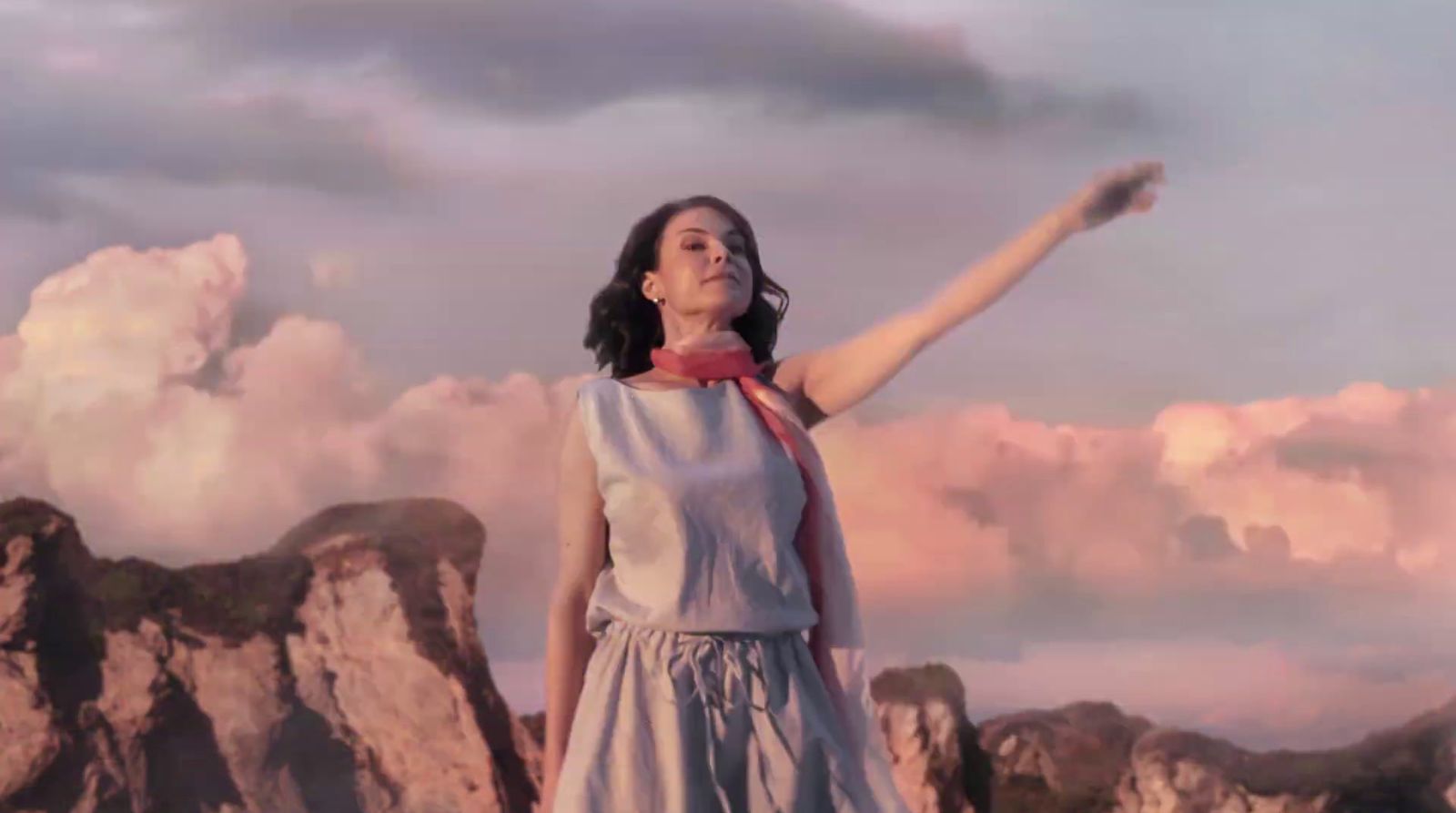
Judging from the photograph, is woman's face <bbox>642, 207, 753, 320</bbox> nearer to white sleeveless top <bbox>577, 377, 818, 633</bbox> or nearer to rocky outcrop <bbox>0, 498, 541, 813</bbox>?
white sleeveless top <bbox>577, 377, 818, 633</bbox>

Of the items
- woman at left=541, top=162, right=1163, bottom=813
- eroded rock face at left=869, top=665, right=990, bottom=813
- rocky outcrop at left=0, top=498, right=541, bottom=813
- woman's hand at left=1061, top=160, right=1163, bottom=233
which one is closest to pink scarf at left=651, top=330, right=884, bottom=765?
woman at left=541, top=162, right=1163, bottom=813

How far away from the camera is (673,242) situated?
174 centimetres

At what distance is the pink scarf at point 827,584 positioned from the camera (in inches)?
64.1

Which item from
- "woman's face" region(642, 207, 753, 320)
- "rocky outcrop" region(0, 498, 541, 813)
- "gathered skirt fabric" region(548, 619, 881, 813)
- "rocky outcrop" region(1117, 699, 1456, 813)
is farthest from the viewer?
"rocky outcrop" region(0, 498, 541, 813)

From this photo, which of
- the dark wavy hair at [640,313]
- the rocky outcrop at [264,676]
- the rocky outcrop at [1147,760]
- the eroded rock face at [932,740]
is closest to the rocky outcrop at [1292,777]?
the rocky outcrop at [1147,760]

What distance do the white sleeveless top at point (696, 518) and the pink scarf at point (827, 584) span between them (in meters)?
0.01

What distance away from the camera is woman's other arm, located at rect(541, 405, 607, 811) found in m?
1.65

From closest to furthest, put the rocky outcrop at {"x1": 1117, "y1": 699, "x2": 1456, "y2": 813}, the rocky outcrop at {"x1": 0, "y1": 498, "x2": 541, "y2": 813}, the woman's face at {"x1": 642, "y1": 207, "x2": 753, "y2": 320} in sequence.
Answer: the woman's face at {"x1": 642, "y1": 207, "x2": 753, "y2": 320}
the rocky outcrop at {"x1": 1117, "y1": 699, "x2": 1456, "y2": 813}
the rocky outcrop at {"x1": 0, "y1": 498, "x2": 541, "y2": 813}

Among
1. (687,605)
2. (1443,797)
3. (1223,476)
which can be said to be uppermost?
(1223,476)

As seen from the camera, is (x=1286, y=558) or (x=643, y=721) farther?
(x=1286, y=558)

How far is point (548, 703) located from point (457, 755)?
Answer: 4.88ft

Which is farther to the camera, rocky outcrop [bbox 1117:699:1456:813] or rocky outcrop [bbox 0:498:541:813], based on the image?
rocky outcrop [bbox 0:498:541:813]

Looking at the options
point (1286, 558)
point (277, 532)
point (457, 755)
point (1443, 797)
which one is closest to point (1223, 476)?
point (1286, 558)

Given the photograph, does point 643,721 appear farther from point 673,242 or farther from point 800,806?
point 673,242
